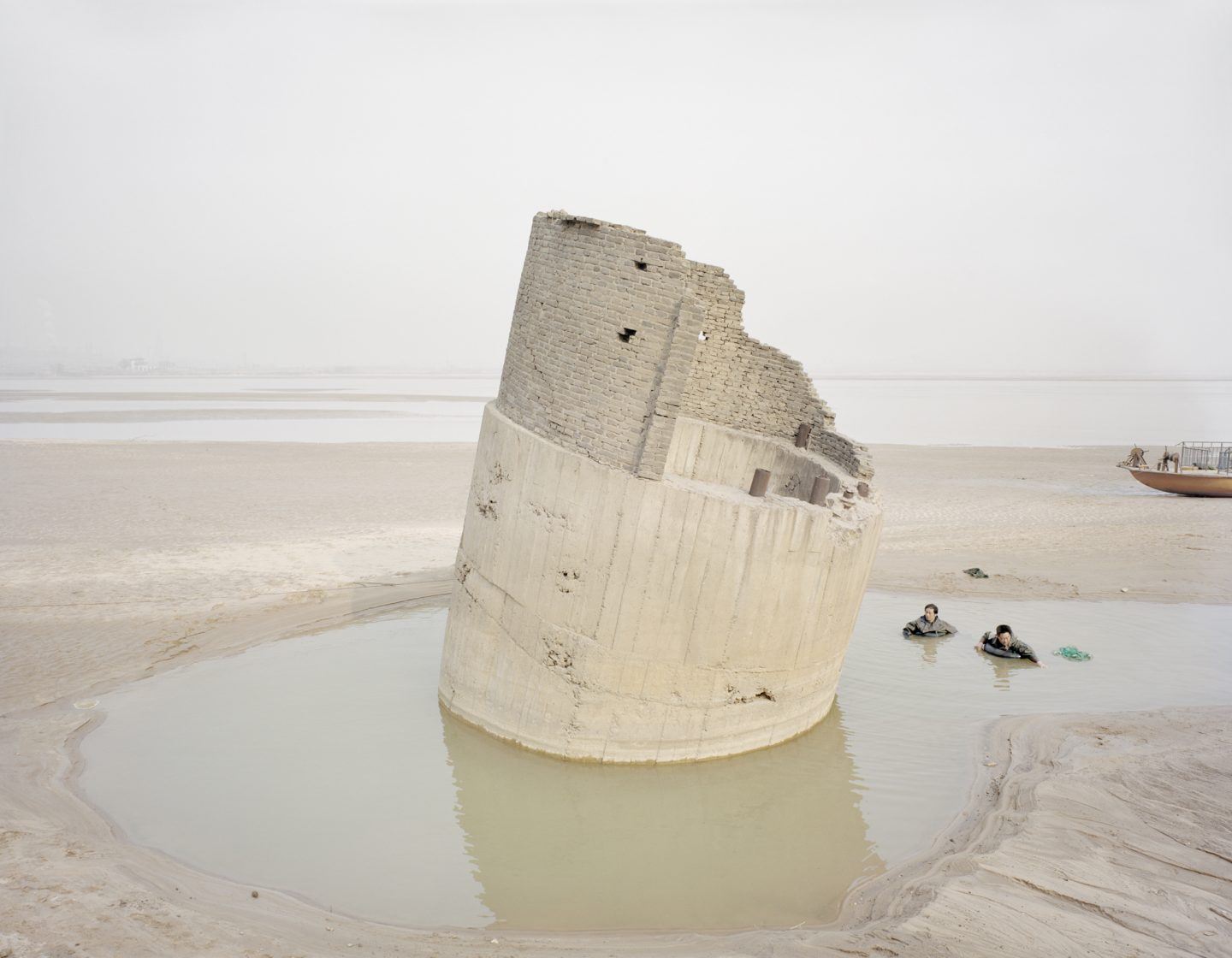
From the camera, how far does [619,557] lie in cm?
787

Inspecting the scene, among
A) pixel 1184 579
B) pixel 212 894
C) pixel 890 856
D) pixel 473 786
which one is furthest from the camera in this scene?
pixel 1184 579

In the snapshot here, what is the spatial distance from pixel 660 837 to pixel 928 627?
21.6 ft

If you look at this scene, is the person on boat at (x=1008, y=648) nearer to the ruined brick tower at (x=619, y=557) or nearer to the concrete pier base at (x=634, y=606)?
the ruined brick tower at (x=619, y=557)

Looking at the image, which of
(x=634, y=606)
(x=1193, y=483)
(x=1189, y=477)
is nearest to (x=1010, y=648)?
(x=634, y=606)

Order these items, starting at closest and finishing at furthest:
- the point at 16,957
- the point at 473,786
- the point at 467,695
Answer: the point at 16,957, the point at 473,786, the point at 467,695

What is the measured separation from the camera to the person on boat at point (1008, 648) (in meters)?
11.6

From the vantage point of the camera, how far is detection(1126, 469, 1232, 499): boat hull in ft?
81.9

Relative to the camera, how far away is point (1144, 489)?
27.7 meters

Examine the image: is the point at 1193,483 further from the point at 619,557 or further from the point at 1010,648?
the point at 619,557

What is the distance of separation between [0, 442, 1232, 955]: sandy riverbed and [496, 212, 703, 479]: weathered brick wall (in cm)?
389

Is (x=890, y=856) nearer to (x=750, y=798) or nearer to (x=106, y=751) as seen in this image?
(x=750, y=798)

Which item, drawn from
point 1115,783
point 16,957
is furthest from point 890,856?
point 16,957

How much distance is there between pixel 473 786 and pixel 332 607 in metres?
5.51

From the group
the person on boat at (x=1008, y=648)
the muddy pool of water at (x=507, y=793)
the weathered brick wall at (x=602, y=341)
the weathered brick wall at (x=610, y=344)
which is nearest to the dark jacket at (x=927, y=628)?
the person on boat at (x=1008, y=648)
